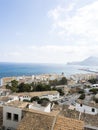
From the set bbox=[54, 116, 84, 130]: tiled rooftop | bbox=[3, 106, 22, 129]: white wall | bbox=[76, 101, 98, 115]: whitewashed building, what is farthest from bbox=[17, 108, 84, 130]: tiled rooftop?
bbox=[76, 101, 98, 115]: whitewashed building

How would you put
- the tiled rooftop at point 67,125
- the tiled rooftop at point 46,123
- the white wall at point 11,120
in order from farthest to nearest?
1. the white wall at point 11,120
2. the tiled rooftop at point 67,125
3. the tiled rooftop at point 46,123

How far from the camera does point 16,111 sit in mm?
16094

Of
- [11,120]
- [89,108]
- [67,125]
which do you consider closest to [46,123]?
[67,125]

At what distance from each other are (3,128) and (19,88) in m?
52.4

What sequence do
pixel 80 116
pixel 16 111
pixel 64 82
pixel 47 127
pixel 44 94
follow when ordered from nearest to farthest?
pixel 47 127 → pixel 16 111 → pixel 80 116 → pixel 44 94 → pixel 64 82

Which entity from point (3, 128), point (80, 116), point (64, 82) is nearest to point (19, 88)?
point (64, 82)

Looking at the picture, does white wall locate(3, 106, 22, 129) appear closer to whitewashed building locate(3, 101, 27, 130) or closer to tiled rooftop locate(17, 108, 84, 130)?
whitewashed building locate(3, 101, 27, 130)

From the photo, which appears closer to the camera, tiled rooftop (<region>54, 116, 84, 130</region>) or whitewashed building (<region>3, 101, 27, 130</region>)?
tiled rooftop (<region>54, 116, 84, 130</region>)

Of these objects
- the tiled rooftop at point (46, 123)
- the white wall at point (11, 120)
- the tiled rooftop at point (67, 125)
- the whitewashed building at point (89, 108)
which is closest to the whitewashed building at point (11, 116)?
the white wall at point (11, 120)

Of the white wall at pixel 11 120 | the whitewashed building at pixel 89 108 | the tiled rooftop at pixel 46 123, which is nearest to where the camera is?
the tiled rooftop at pixel 46 123

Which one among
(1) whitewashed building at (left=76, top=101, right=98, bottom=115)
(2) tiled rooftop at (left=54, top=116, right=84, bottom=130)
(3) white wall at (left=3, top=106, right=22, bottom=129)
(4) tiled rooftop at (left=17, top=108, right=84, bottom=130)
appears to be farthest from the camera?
(1) whitewashed building at (left=76, top=101, right=98, bottom=115)

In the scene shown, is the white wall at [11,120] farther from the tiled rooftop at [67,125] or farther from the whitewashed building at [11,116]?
the tiled rooftop at [67,125]

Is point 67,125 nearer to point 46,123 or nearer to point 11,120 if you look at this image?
point 46,123

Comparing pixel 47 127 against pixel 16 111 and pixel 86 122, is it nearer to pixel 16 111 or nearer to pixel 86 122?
pixel 16 111
